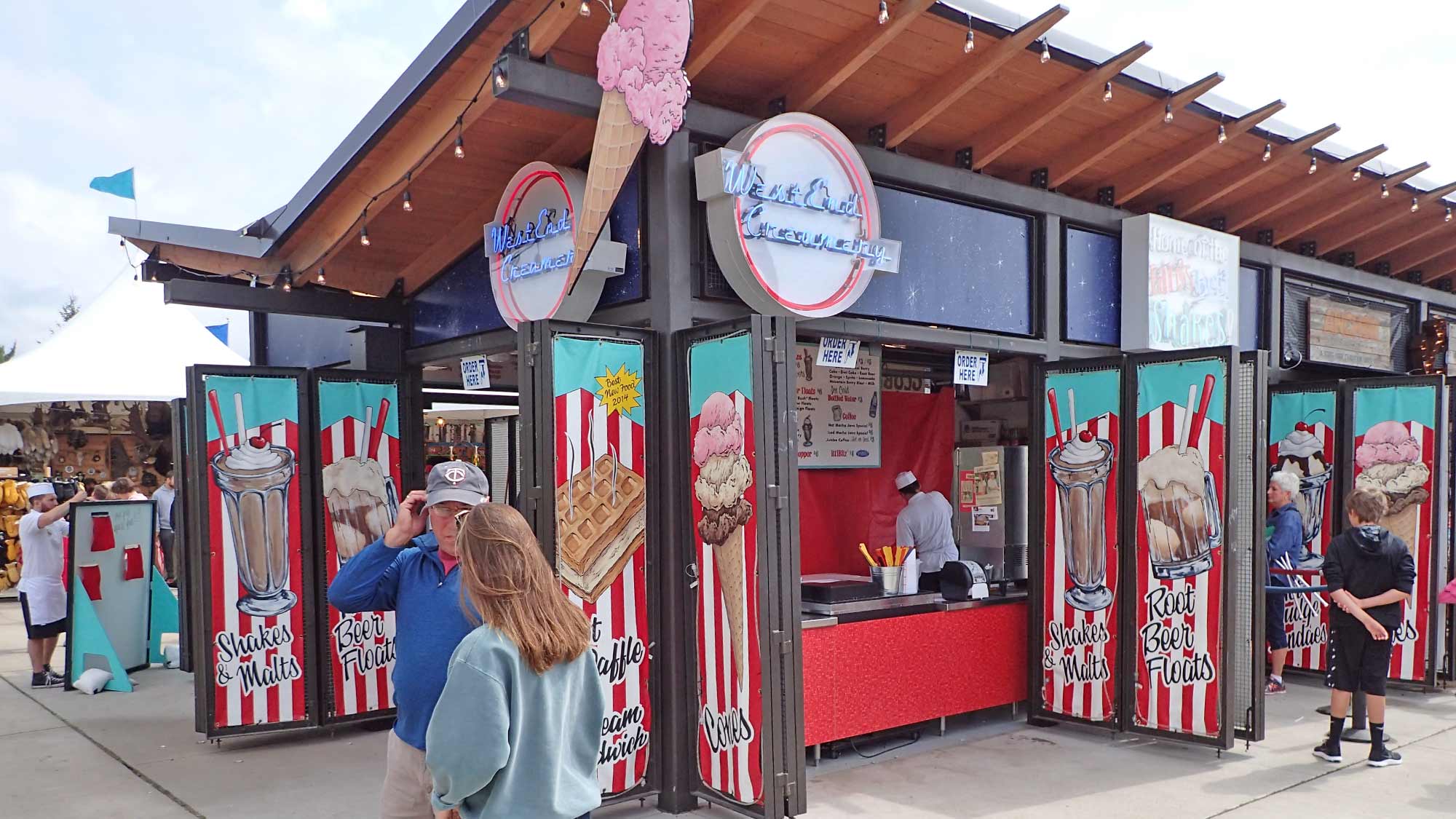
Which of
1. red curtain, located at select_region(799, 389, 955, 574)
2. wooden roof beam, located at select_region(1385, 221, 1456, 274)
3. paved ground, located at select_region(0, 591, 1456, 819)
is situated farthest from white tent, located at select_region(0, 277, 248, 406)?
wooden roof beam, located at select_region(1385, 221, 1456, 274)

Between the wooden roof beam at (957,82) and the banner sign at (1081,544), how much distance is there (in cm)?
191

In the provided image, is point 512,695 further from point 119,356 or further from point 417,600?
point 119,356

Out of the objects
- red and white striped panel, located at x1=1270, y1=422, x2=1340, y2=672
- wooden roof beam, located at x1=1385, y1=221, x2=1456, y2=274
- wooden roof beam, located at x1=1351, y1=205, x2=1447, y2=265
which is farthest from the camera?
wooden roof beam, located at x1=1385, y1=221, x2=1456, y2=274

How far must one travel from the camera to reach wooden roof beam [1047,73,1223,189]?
6305 millimetres

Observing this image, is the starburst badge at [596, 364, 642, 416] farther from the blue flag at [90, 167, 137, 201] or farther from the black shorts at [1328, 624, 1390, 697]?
the blue flag at [90, 167, 137, 201]

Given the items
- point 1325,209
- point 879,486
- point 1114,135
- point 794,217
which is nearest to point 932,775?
point 794,217

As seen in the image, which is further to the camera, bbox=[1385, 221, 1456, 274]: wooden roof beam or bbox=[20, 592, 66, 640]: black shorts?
bbox=[1385, 221, 1456, 274]: wooden roof beam

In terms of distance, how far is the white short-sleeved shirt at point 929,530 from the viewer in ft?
25.8

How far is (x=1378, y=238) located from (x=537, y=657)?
9.83m

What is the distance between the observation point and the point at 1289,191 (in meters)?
7.92

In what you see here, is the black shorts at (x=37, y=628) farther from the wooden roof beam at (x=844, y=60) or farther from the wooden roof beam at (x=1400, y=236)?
the wooden roof beam at (x=1400, y=236)

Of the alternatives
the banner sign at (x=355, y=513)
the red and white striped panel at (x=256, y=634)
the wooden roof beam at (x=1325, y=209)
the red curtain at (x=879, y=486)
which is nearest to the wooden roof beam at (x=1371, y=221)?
the wooden roof beam at (x=1325, y=209)

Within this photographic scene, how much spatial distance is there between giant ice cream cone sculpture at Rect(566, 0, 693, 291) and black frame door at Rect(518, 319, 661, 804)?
514mm

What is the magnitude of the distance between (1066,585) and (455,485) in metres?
4.67
